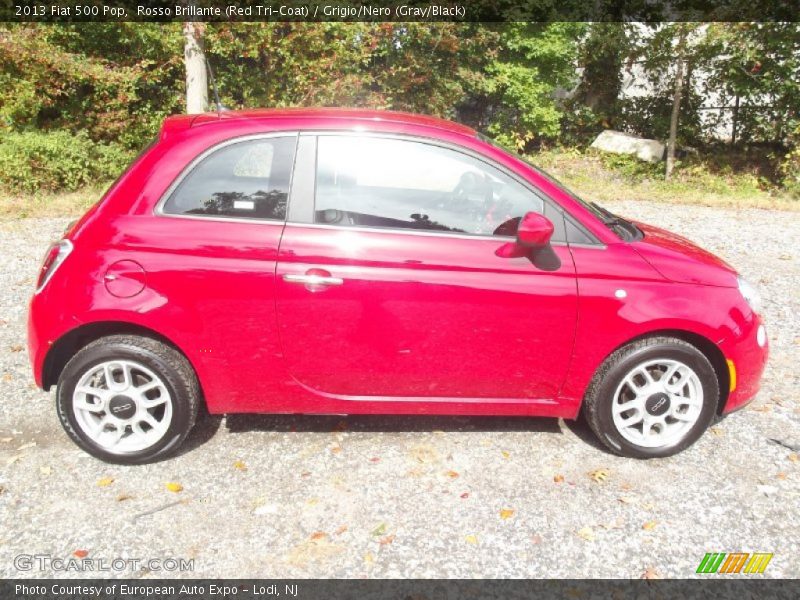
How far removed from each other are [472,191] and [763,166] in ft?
38.6

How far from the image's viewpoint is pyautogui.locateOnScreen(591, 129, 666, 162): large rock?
13172mm

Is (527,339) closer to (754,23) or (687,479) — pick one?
(687,479)

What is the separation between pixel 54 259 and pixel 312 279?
1341 millimetres

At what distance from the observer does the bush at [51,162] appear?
1031cm

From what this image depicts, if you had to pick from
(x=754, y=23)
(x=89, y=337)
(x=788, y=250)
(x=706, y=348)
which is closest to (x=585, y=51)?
(x=754, y=23)

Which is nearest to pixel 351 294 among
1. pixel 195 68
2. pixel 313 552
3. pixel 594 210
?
pixel 313 552

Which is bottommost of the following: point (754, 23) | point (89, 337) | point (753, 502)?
point (753, 502)

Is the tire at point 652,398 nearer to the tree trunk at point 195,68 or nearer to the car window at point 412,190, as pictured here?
the car window at point 412,190

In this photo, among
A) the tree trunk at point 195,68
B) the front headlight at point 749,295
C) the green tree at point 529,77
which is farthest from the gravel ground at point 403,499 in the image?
the green tree at point 529,77

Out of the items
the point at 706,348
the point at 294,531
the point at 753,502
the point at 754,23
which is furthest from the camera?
the point at 754,23

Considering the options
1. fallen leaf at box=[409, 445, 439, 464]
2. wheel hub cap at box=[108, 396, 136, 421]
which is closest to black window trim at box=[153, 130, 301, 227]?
wheel hub cap at box=[108, 396, 136, 421]

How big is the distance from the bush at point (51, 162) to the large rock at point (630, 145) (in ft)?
33.1

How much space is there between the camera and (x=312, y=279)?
307 cm

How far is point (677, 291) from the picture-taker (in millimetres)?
3264
